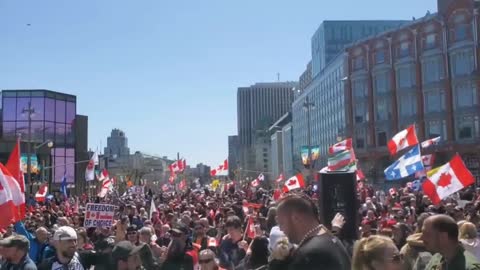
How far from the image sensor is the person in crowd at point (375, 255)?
13.3 feet

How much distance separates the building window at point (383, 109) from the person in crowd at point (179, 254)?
65922 mm

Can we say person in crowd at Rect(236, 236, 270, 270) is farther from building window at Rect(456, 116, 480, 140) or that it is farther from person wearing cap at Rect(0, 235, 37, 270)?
building window at Rect(456, 116, 480, 140)

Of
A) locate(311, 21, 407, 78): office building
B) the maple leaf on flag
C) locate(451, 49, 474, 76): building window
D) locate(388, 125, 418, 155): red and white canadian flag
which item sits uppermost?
locate(311, 21, 407, 78): office building

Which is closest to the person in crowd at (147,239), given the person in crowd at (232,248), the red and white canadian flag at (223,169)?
the person in crowd at (232,248)

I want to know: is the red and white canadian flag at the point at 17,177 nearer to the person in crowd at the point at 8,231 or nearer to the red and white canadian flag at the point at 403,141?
the person in crowd at the point at 8,231

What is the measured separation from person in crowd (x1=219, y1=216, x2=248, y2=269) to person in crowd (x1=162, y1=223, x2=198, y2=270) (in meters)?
0.88

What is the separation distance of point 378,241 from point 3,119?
7241cm

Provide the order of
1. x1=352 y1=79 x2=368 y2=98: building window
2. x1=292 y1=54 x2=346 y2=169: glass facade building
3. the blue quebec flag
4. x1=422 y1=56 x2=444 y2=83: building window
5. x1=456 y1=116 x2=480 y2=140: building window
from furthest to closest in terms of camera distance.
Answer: x1=292 y1=54 x2=346 y2=169: glass facade building
x1=352 y1=79 x2=368 y2=98: building window
x1=422 y1=56 x2=444 y2=83: building window
x1=456 y1=116 x2=480 y2=140: building window
the blue quebec flag

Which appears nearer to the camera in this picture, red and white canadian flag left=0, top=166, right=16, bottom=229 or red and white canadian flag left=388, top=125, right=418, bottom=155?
red and white canadian flag left=0, top=166, right=16, bottom=229

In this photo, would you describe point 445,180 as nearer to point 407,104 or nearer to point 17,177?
point 17,177

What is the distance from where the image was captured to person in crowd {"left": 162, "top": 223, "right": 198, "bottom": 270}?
25.8ft

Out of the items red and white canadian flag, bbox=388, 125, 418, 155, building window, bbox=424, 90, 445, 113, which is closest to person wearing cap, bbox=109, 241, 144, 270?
red and white canadian flag, bbox=388, 125, 418, 155

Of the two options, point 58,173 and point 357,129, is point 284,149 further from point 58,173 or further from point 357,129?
point 58,173

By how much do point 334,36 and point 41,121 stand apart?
63161mm
